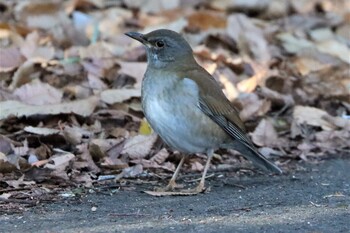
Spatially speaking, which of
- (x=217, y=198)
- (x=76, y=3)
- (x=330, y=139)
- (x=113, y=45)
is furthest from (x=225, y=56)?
(x=217, y=198)

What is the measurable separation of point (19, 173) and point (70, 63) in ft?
7.74

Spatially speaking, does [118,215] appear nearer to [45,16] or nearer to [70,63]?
[70,63]

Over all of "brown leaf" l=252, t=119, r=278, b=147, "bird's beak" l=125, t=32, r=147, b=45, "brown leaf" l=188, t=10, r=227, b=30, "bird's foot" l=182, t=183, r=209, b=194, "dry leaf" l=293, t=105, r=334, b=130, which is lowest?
"bird's foot" l=182, t=183, r=209, b=194

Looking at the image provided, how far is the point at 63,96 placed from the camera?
7230 millimetres

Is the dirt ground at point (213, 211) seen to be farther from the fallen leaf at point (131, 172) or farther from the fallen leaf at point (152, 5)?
the fallen leaf at point (152, 5)

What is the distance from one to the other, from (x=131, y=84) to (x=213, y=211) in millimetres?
2684

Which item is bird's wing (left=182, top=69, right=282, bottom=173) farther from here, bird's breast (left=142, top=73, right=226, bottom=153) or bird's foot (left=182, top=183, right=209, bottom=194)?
bird's foot (left=182, top=183, right=209, bottom=194)

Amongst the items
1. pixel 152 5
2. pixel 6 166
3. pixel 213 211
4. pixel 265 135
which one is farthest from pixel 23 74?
pixel 152 5

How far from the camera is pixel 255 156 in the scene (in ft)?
21.1

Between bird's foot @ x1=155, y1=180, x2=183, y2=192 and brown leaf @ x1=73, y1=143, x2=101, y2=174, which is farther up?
brown leaf @ x1=73, y1=143, x2=101, y2=174

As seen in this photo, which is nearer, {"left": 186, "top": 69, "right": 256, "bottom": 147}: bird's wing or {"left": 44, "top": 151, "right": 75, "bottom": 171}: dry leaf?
{"left": 44, "top": 151, "right": 75, "bottom": 171}: dry leaf

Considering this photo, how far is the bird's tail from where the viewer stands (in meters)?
6.38

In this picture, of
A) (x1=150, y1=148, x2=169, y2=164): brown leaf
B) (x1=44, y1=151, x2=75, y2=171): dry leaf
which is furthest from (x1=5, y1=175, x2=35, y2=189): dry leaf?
(x1=150, y1=148, x2=169, y2=164): brown leaf

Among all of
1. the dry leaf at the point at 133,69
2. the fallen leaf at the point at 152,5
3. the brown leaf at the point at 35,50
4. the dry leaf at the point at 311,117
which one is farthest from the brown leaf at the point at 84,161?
the fallen leaf at the point at 152,5
